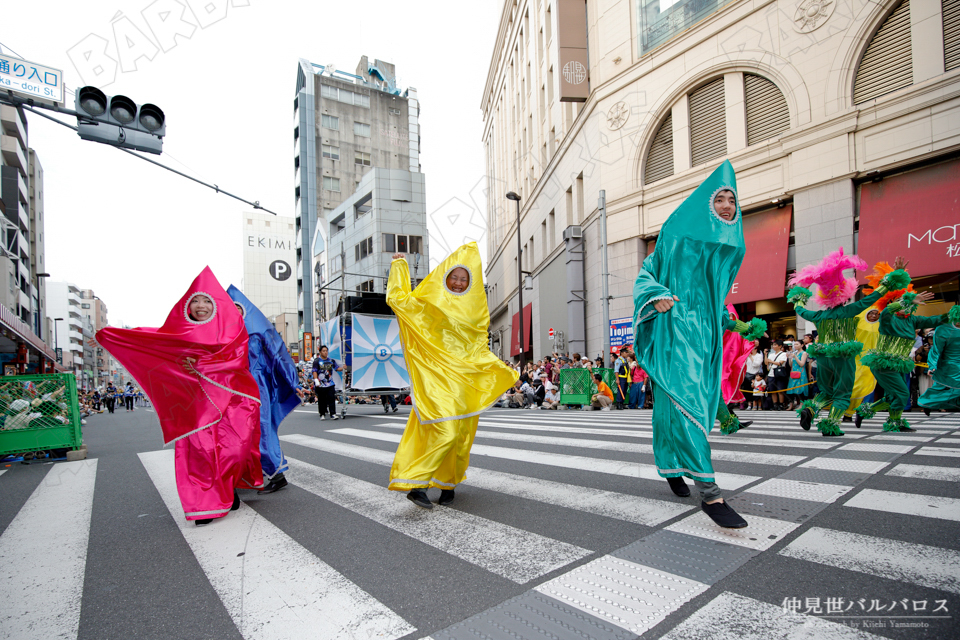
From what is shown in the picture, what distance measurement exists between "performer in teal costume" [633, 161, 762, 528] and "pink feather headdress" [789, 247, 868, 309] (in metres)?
3.97

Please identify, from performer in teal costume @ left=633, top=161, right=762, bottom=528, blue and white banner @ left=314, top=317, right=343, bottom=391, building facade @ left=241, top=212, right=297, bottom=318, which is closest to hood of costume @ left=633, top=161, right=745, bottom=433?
performer in teal costume @ left=633, top=161, right=762, bottom=528

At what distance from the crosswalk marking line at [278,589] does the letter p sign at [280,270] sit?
74476 mm

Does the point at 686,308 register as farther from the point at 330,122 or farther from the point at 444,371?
the point at 330,122

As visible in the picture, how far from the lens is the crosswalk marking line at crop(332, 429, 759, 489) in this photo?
4.18 metres

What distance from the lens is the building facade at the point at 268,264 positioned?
73.0 meters

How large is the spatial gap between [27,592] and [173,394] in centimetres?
154

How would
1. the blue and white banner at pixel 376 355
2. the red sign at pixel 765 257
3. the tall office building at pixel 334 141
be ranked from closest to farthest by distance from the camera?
the blue and white banner at pixel 376 355 → the red sign at pixel 765 257 → the tall office building at pixel 334 141

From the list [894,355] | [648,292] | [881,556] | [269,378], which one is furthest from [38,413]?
[894,355]

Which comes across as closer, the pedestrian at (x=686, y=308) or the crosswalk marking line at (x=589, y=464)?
the pedestrian at (x=686, y=308)

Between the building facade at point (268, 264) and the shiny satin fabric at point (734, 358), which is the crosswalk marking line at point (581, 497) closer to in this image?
the shiny satin fabric at point (734, 358)

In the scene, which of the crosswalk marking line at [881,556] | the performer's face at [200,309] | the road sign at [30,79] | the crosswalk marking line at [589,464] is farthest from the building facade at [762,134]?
the road sign at [30,79]

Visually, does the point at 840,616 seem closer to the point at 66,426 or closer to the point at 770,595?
the point at 770,595

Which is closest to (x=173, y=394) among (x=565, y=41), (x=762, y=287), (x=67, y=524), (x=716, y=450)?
(x=67, y=524)

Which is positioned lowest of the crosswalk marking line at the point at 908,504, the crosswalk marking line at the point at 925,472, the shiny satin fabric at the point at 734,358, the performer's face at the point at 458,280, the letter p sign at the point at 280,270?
the crosswalk marking line at the point at 925,472
